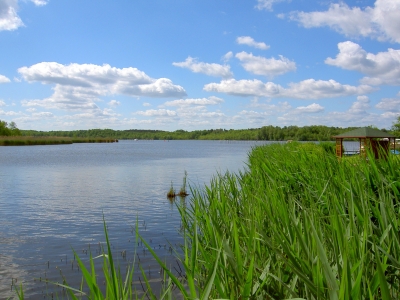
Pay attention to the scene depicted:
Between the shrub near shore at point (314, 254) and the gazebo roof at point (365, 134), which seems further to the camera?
the gazebo roof at point (365, 134)

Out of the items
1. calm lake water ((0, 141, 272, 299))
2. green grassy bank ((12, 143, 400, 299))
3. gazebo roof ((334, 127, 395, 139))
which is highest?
gazebo roof ((334, 127, 395, 139))

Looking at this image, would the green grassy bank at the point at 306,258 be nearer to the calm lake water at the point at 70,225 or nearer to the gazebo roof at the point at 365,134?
the calm lake water at the point at 70,225

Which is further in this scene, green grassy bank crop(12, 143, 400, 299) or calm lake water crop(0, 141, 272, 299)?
calm lake water crop(0, 141, 272, 299)

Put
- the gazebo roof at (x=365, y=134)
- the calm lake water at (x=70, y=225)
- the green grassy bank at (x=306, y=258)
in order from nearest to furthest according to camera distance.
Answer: the green grassy bank at (x=306, y=258) < the calm lake water at (x=70, y=225) < the gazebo roof at (x=365, y=134)

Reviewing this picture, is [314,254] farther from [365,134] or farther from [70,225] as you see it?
[365,134]

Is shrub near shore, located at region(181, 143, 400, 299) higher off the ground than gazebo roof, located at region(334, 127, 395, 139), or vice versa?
gazebo roof, located at region(334, 127, 395, 139)

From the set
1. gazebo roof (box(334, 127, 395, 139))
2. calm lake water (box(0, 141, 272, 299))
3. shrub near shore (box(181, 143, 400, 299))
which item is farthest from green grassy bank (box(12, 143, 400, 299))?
gazebo roof (box(334, 127, 395, 139))

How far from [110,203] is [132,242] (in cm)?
616

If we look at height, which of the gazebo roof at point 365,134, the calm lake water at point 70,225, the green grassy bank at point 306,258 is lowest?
the calm lake water at point 70,225

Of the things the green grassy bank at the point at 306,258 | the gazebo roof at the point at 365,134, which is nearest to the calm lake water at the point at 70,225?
the green grassy bank at the point at 306,258

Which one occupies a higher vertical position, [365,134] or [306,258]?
[365,134]

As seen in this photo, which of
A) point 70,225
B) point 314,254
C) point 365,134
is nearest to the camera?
point 314,254

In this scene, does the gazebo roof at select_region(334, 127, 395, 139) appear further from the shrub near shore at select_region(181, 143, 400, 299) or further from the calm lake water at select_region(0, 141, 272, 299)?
the shrub near shore at select_region(181, 143, 400, 299)

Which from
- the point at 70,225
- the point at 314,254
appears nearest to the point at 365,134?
the point at 70,225
